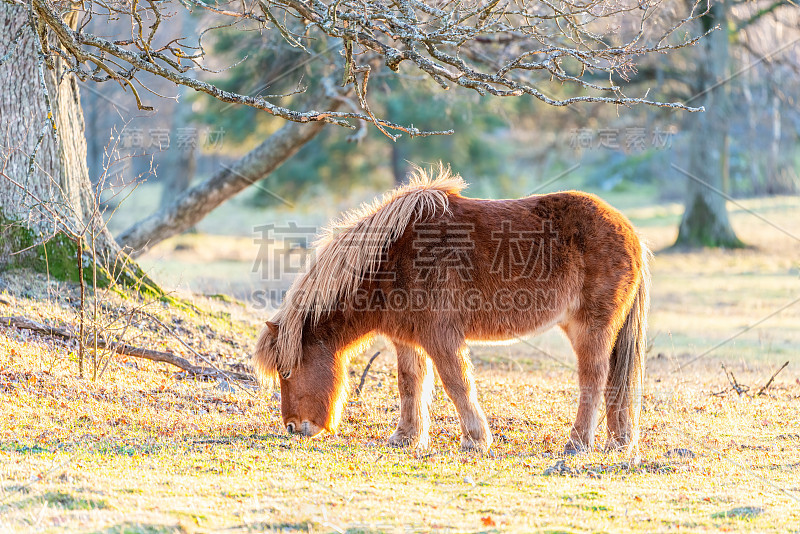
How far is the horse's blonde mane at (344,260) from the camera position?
5.56 metres

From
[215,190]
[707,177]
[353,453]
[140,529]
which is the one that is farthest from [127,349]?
[707,177]

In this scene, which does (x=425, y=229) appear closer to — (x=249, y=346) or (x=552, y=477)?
(x=552, y=477)

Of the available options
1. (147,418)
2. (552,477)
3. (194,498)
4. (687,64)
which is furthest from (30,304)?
(687,64)

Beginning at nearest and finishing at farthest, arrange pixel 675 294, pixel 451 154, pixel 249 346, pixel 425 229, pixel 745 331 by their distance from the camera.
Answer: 1. pixel 425 229
2. pixel 249 346
3. pixel 745 331
4. pixel 675 294
5. pixel 451 154

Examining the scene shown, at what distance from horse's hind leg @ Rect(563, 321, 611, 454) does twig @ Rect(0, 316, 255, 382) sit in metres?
3.24

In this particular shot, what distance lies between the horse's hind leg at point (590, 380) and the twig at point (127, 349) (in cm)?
324

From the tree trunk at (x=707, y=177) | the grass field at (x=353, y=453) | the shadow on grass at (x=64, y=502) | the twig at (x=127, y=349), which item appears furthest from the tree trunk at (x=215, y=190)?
the tree trunk at (x=707, y=177)

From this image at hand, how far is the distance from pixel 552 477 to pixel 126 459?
9.24 feet

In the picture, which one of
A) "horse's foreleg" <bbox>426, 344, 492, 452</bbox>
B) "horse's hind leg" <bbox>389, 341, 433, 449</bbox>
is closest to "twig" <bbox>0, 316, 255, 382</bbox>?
"horse's hind leg" <bbox>389, 341, 433, 449</bbox>

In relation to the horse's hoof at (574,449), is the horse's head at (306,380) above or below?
above

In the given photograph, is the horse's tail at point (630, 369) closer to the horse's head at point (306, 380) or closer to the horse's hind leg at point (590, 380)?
the horse's hind leg at point (590, 380)

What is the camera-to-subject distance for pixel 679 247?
2134 cm

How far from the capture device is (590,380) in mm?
5750

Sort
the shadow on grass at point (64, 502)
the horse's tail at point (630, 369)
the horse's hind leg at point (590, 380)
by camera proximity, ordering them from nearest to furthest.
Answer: the shadow on grass at point (64, 502) < the horse's hind leg at point (590, 380) < the horse's tail at point (630, 369)
